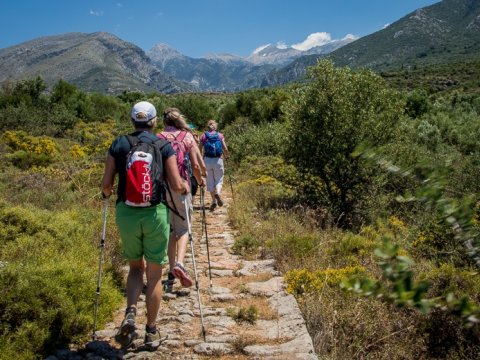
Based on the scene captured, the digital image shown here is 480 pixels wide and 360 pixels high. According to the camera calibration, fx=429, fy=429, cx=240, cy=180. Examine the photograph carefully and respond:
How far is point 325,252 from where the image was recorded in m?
7.30

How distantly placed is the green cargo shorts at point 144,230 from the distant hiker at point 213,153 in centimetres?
606

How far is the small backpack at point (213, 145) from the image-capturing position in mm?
10156

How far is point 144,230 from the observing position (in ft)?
13.4

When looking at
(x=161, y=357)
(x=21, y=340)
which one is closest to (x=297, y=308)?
(x=161, y=357)

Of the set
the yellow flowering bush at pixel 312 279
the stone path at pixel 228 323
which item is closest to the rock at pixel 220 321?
the stone path at pixel 228 323

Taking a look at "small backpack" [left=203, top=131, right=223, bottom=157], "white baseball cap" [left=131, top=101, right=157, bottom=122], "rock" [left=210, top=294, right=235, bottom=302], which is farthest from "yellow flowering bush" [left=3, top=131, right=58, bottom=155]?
"white baseball cap" [left=131, top=101, right=157, bottom=122]

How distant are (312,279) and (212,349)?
204 centimetres

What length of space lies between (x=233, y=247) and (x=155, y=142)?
418 cm

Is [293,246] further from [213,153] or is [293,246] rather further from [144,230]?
[213,153]

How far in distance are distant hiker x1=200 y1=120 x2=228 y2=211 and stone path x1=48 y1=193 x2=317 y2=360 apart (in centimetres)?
379

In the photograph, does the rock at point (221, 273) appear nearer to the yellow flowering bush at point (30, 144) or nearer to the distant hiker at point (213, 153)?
the distant hiker at point (213, 153)

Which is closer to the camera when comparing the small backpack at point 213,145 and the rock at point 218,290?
the rock at point 218,290

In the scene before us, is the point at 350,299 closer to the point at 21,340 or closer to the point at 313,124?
the point at 21,340

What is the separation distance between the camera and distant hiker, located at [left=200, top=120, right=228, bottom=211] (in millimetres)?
10188
